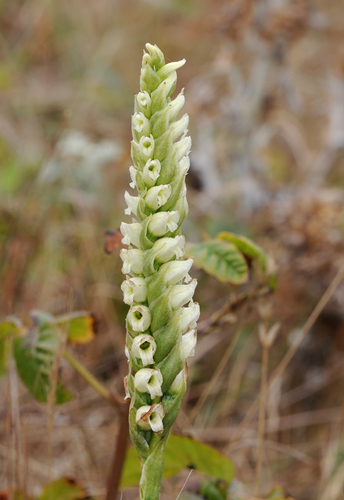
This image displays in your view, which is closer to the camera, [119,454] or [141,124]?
[141,124]

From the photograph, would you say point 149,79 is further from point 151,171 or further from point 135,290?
point 135,290

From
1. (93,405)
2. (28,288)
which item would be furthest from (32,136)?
(93,405)

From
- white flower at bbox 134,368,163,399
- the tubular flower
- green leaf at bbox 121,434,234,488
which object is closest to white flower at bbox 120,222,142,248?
the tubular flower

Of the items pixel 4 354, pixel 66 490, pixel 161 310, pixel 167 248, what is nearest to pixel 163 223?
pixel 167 248

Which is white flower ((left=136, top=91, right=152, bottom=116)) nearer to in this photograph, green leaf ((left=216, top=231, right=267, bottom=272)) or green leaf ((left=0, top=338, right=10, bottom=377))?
green leaf ((left=216, top=231, right=267, bottom=272))

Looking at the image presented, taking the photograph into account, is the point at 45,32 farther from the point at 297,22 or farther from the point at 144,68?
the point at 144,68

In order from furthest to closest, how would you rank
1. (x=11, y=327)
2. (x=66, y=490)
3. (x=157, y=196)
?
(x=66, y=490), (x=11, y=327), (x=157, y=196)
